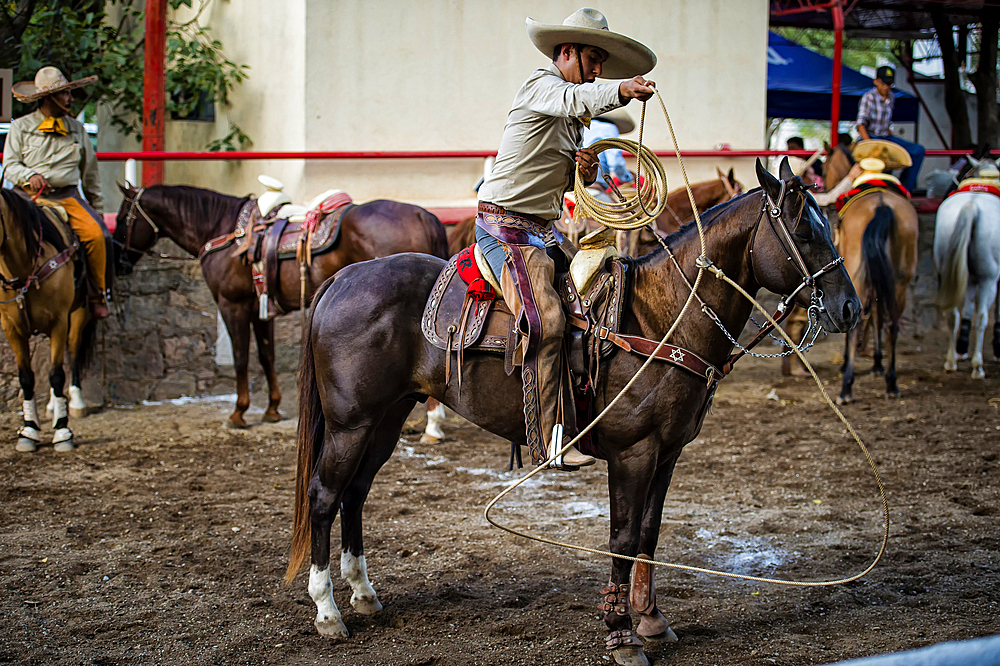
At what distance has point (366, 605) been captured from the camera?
374 cm

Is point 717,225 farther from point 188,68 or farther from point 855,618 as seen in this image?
point 188,68

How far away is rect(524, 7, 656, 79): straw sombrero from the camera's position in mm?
3258

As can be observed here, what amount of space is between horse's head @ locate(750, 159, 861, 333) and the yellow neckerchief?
6.02m

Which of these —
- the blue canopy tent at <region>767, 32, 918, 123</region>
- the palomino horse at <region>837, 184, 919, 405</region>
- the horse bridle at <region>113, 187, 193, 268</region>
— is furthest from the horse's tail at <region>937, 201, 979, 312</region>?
the horse bridle at <region>113, 187, 193, 268</region>

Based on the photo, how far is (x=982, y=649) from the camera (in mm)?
1150

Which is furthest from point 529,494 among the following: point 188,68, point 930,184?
point 930,184

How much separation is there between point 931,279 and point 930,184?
6.60 feet

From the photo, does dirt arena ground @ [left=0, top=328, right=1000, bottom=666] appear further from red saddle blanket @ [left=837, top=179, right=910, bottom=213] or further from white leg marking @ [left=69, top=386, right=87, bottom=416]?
red saddle blanket @ [left=837, top=179, right=910, bottom=213]

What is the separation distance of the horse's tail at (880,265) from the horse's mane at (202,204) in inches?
221

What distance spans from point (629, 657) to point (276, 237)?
482cm

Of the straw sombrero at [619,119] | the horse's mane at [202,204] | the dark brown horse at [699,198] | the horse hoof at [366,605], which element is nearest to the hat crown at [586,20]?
the horse hoof at [366,605]

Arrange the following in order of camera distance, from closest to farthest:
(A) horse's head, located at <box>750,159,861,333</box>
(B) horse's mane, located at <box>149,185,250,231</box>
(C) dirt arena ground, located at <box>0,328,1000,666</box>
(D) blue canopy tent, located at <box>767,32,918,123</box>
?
1. (A) horse's head, located at <box>750,159,861,333</box>
2. (C) dirt arena ground, located at <box>0,328,1000,666</box>
3. (B) horse's mane, located at <box>149,185,250,231</box>
4. (D) blue canopy tent, located at <box>767,32,918,123</box>

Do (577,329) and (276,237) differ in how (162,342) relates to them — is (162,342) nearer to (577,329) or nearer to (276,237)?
(276,237)

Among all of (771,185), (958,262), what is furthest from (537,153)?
(958,262)
